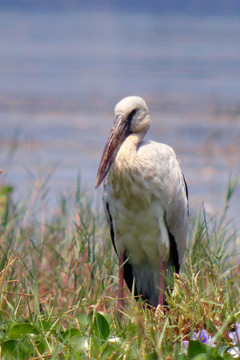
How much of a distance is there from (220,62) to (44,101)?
17.7 feet

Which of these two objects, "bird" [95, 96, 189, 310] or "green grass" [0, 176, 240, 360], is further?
"bird" [95, 96, 189, 310]

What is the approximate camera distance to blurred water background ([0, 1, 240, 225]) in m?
8.49

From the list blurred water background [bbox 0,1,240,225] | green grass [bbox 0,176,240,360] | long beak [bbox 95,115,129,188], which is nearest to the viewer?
green grass [bbox 0,176,240,360]

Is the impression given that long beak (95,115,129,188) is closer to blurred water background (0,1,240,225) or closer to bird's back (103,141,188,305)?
bird's back (103,141,188,305)

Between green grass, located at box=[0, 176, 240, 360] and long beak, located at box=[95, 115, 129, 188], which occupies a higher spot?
long beak, located at box=[95, 115, 129, 188]

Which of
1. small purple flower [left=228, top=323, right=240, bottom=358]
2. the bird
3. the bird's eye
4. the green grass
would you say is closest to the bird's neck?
the bird

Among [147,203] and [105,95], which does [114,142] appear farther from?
[105,95]

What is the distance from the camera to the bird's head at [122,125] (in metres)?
4.57

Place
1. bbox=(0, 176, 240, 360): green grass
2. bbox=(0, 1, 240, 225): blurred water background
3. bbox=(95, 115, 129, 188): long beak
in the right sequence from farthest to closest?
bbox=(0, 1, 240, 225): blurred water background < bbox=(95, 115, 129, 188): long beak < bbox=(0, 176, 240, 360): green grass

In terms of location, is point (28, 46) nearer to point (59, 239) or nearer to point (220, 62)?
point (220, 62)

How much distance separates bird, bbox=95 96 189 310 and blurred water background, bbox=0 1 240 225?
365mm

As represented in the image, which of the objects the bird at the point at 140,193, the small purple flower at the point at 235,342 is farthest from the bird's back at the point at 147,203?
the small purple flower at the point at 235,342

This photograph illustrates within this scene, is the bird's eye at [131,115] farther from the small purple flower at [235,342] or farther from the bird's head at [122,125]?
the small purple flower at [235,342]

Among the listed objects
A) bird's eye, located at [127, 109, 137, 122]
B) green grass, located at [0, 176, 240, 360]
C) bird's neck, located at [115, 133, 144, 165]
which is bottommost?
green grass, located at [0, 176, 240, 360]
